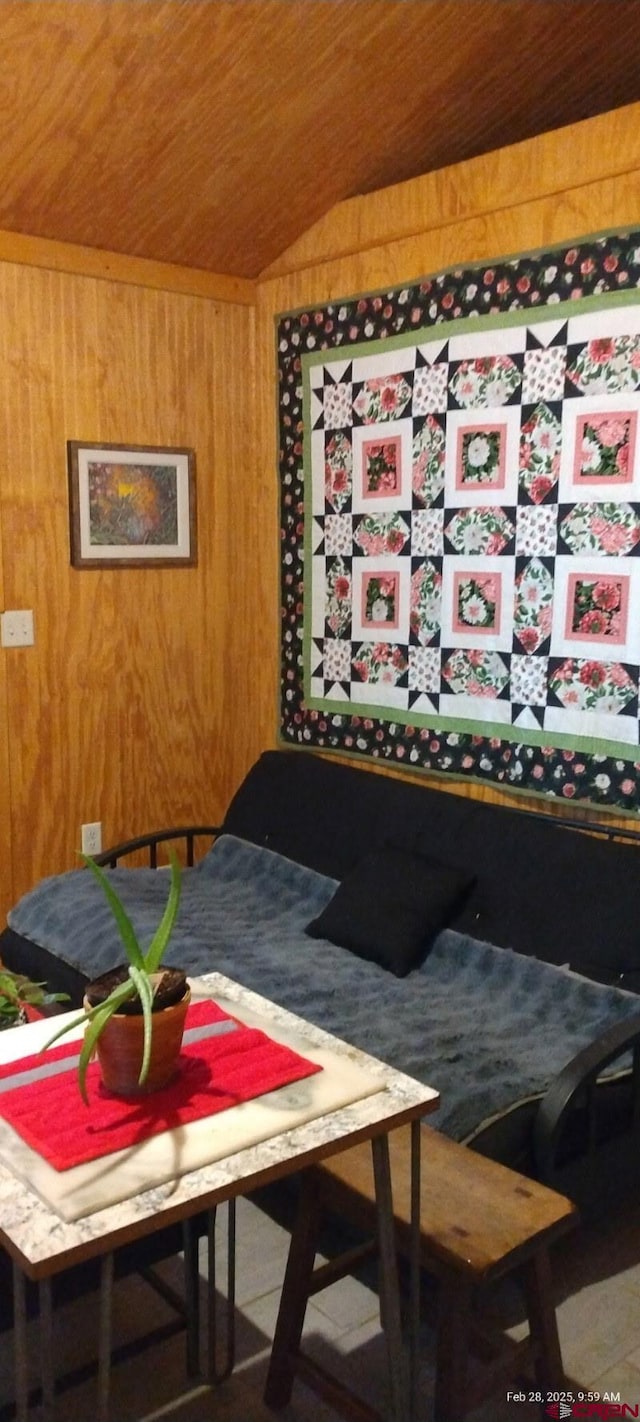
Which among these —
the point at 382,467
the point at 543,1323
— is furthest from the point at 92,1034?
the point at 382,467

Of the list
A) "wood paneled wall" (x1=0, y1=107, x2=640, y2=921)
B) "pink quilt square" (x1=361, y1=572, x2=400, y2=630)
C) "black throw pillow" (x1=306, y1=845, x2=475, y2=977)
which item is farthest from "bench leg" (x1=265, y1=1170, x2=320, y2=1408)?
"pink quilt square" (x1=361, y1=572, x2=400, y2=630)

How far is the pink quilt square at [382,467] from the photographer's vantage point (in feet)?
10.6

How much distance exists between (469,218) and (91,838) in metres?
2.22

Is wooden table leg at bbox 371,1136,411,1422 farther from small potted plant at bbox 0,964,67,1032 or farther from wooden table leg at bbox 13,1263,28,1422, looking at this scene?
small potted plant at bbox 0,964,67,1032

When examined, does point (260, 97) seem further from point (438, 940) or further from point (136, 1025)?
point (136, 1025)

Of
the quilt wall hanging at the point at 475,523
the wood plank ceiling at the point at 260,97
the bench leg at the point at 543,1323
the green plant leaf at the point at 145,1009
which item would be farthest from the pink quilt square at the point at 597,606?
the green plant leaf at the point at 145,1009

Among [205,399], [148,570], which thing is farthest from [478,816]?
[205,399]

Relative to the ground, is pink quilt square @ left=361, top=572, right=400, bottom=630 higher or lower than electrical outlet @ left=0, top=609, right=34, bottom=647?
higher

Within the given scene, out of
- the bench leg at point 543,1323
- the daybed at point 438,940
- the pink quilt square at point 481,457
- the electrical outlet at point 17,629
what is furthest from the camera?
the electrical outlet at point 17,629

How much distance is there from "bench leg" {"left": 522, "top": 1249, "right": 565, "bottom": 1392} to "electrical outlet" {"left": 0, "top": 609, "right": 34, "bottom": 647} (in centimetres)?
237

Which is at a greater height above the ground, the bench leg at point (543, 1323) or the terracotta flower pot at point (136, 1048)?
the terracotta flower pot at point (136, 1048)

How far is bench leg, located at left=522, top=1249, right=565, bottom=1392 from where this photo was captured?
5.52 feet

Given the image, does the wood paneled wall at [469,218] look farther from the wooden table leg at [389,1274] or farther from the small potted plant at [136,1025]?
the small potted plant at [136,1025]

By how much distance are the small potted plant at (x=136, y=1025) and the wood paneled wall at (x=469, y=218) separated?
1.72 metres
